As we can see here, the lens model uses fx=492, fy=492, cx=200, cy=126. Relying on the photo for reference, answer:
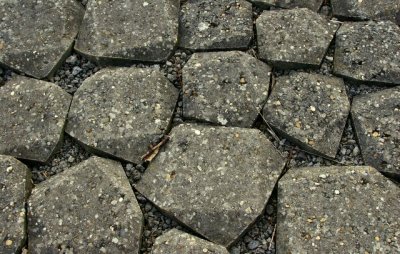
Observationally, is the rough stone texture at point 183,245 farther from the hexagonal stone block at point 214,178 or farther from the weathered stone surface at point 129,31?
the weathered stone surface at point 129,31

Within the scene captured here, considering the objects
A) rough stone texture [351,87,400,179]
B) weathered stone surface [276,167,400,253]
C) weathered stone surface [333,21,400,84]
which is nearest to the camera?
weathered stone surface [276,167,400,253]

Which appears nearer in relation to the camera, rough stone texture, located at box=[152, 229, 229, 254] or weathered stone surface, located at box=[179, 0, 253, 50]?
rough stone texture, located at box=[152, 229, 229, 254]

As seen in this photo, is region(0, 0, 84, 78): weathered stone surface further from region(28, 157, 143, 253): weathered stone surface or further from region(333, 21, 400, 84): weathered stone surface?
region(333, 21, 400, 84): weathered stone surface

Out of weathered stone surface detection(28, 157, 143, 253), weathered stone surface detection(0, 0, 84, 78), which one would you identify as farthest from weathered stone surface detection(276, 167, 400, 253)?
weathered stone surface detection(0, 0, 84, 78)

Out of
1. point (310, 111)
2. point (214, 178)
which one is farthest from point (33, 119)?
point (310, 111)

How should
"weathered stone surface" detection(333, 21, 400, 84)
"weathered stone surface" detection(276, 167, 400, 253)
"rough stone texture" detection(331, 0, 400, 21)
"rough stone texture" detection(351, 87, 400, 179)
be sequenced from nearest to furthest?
"weathered stone surface" detection(276, 167, 400, 253), "rough stone texture" detection(351, 87, 400, 179), "weathered stone surface" detection(333, 21, 400, 84), "rough stone texture" detection(331, 0, 400, 21)

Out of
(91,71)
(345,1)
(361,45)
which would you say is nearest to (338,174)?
(361,45)

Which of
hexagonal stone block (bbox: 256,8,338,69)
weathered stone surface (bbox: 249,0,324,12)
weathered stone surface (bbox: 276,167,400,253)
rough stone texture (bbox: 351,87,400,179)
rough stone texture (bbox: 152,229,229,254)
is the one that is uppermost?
weathered stone surface (bbox: 249,0,324,12)
